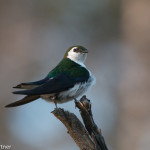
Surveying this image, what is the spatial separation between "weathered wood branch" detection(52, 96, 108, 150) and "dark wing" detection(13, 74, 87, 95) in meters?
0.37

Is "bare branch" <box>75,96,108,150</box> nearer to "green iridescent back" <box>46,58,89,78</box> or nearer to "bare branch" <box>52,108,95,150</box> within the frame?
"bare branch" <box>52,108,95,150</box>

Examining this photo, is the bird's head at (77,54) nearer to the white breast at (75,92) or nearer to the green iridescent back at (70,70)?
the green iridescent back at (70,70)

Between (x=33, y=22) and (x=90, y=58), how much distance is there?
6.91ft

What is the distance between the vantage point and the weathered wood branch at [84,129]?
4.44m

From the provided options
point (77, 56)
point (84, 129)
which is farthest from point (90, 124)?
point (77, 56)

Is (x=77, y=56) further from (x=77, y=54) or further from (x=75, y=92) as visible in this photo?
(x=75, y=92)

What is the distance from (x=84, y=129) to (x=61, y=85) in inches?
40.3

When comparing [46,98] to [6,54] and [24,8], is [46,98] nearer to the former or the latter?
[6,54]

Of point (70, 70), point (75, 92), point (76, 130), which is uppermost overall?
point (70, 70)

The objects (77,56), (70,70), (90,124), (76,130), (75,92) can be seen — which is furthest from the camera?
(77,56)

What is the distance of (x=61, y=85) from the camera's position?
545cm

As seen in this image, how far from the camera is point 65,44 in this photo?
11.7 m

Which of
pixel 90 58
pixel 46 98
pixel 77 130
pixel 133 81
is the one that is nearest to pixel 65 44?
pixel 90 58

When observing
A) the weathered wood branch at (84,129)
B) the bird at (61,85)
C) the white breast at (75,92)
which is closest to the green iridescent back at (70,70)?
the bird at (61,85)
